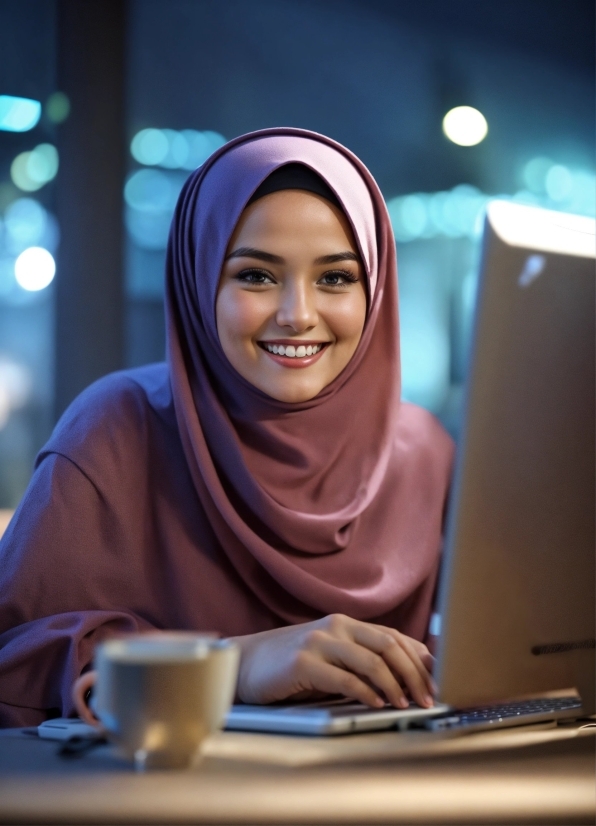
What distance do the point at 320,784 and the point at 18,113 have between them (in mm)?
2805

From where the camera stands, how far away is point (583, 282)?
2.74ft

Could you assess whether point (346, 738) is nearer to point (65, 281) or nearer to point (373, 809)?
point (373, 809)

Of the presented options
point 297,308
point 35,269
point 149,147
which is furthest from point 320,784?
point 149,147

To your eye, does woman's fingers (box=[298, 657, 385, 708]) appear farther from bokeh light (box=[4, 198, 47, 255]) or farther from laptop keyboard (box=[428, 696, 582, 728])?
bokeh light (box=[4, 198, 47, 255])

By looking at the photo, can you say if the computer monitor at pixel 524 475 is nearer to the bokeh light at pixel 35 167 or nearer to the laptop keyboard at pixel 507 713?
the laptop keyboard at pixel 507 713

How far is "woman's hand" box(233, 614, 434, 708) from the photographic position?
0.99m

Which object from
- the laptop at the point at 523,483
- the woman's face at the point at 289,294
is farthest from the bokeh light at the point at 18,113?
the laptop at the point at 523,483

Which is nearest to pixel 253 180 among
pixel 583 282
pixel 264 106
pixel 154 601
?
pixel 154 601

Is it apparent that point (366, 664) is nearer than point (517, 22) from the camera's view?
Yes

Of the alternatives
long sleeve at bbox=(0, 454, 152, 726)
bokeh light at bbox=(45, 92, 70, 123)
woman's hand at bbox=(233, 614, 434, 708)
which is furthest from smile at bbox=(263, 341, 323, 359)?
bokeh light at bbox=(45, 92, 70, 123)

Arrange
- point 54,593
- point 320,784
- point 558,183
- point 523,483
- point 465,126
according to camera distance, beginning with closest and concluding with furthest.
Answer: point 320,784 → point 523,483 → point 54,593 → point 465,126 → point 558,183

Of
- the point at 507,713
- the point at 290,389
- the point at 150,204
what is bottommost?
the point at 507,713

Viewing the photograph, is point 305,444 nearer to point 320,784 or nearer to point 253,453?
point 253,453

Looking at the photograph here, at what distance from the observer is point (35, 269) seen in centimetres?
311
